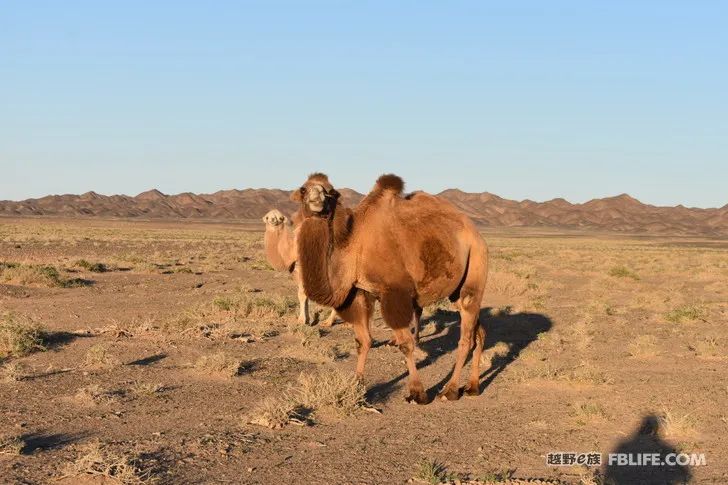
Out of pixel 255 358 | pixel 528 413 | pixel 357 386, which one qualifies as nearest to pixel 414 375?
pixel 357 386

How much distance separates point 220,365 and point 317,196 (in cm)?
288

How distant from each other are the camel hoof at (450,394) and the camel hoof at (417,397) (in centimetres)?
30

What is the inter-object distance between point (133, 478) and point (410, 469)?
2.09m

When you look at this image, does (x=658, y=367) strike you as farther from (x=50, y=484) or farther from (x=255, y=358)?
(x=50, y=484)

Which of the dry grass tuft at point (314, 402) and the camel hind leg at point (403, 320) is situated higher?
the camel hind leg at point (403, 320)

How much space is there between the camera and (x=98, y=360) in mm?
9375

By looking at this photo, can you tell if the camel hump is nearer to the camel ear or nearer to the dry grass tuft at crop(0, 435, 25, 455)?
the camel ear

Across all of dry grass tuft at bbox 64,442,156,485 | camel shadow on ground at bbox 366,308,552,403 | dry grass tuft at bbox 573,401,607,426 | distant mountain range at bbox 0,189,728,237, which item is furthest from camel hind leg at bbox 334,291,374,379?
distant mountain range at bbox 0,189,728,237

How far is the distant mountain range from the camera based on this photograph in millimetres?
147875

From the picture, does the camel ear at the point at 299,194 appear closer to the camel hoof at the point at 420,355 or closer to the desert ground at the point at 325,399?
the desert ground at the point at 325,399

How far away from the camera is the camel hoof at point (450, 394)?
8.41 meters

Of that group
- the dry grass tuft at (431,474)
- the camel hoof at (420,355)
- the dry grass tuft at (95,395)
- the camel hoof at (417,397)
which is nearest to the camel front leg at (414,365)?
the camel hoof at (417,397)

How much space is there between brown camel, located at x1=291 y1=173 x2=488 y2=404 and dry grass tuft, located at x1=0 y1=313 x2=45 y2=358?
4.49 meters

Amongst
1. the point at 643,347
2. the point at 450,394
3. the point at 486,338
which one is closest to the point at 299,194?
the point at 450,394
